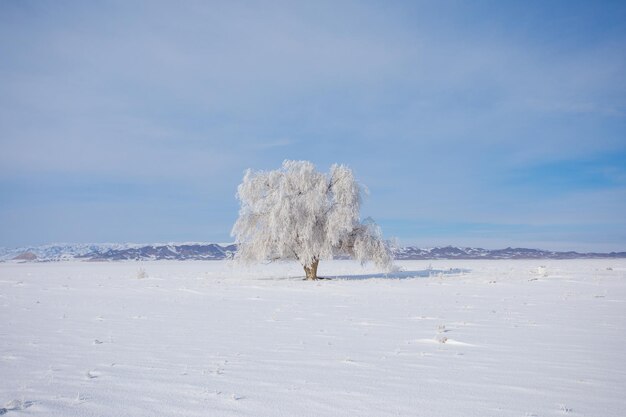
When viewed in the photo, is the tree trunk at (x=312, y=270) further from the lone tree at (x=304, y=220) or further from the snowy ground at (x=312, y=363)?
the snowy ground at (x=312, y=363)

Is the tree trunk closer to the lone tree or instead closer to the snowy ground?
the lone tree

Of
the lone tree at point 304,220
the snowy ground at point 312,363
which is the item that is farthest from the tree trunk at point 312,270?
the snowy ground at point 312,363

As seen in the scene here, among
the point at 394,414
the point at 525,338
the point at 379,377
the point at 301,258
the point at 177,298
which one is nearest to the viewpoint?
the point at 394,414

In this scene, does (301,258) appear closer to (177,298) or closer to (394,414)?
(177,298)

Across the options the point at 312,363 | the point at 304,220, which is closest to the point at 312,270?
the point at 304,220

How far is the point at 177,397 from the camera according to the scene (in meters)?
4.62

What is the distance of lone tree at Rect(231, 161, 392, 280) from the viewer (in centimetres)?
2788

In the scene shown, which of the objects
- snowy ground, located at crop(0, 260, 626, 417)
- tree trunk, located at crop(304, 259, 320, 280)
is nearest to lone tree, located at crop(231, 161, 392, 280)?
tree trunk, located at crop(304, 259, 320, 280)

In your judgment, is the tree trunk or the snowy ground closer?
the snowy ground

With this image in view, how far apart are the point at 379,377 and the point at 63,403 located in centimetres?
333

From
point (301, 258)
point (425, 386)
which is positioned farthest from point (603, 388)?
point (301, 258)

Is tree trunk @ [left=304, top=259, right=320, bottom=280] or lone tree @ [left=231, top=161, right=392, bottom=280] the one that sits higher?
lone tree @ [left=231, top=161, right=392, bottom=280]

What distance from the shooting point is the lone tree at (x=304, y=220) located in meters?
27.9

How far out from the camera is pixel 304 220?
2823 cm
